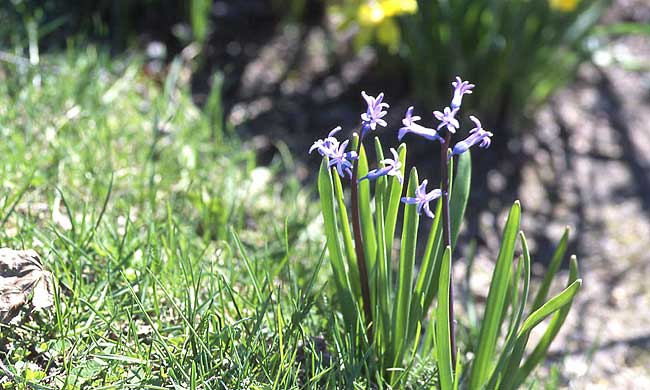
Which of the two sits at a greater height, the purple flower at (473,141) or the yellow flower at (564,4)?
the yellow flower at (564,4)

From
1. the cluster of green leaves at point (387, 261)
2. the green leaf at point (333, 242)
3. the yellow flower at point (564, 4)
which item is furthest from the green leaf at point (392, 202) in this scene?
the yellow flower at point (564, 4)

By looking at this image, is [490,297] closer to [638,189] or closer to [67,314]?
[67,314]

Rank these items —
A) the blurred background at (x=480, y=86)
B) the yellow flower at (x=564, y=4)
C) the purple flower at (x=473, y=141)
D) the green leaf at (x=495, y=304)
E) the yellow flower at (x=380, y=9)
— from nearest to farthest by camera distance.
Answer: the purple flower at (x=473, y=141), the green leaf at (x=495, y=304), the yellow flower at (x=380, y=9), the yellow flower at (x=564, y=4), the blurred background at (x=480, y=86)

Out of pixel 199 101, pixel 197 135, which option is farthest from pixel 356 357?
pixel 199 101

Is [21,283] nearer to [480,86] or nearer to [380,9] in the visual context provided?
[380,9]

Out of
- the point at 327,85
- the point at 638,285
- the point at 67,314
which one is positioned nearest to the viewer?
the point at 67,314

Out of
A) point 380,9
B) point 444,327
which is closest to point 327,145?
point 444,327

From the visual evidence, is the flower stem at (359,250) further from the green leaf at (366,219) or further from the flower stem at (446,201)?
the flower stem at (446,201)

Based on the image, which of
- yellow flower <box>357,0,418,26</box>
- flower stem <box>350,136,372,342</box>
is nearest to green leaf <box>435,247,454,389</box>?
flower stem <box>350,136,372,342</box>
